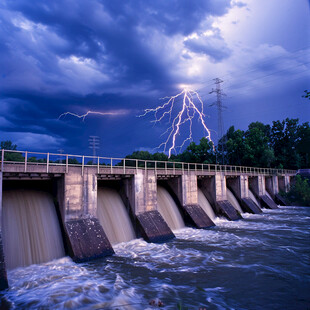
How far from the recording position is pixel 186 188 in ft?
82.9

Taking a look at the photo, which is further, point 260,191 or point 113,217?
point 260,191

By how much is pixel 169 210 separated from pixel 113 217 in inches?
271

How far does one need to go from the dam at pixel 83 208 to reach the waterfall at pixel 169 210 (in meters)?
0.10

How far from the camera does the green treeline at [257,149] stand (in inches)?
2400

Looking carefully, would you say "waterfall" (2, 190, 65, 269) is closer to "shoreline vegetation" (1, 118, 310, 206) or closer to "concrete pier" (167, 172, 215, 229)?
"concrete pier" (167, 172, 215, 229)

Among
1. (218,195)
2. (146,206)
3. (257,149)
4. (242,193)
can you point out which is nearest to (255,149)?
(257,149)

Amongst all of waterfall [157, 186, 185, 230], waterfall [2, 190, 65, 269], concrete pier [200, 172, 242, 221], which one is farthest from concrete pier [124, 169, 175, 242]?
concrete pier [200, 172, 242, 221]

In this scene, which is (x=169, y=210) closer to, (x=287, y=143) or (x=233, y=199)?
(x=233, y=199)

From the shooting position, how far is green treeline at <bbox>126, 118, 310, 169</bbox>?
61.0 m

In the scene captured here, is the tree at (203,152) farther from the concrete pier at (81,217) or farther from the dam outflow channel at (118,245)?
the concrete pier at (81,217)

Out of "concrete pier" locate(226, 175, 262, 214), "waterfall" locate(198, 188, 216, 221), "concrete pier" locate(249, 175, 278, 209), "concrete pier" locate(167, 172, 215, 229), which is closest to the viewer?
"concrete pier" locate(167, 172, 215, 229)

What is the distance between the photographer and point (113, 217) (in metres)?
18.6

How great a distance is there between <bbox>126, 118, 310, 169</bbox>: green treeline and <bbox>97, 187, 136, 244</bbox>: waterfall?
41240mm

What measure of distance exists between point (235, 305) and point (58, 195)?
41.3ft
